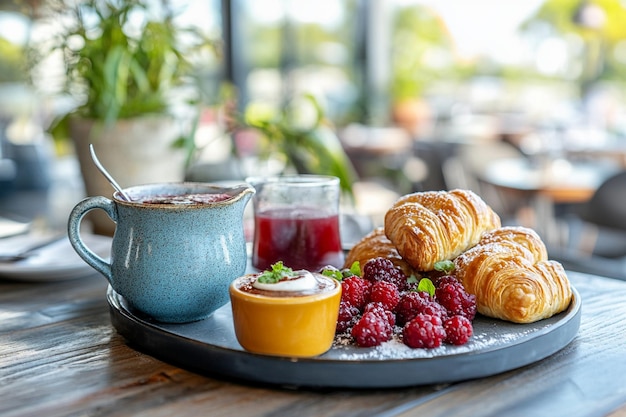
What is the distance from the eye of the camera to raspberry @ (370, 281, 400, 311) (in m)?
0.82

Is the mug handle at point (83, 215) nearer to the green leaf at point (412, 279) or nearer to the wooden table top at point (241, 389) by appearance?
the wooden table top at point (241, 389)

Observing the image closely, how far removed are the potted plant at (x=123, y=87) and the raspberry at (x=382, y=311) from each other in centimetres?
100

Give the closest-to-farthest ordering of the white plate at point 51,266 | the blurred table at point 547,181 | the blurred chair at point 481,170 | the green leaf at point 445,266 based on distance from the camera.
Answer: the green leaf at point 445,266
the white plate at point 51,266
the blurred table at point 547,181
the blurred chair at point 481,170

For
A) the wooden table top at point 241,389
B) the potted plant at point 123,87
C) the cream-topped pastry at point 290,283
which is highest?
the potted plant at point 123,87

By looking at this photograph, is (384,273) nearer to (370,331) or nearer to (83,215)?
(370,331)

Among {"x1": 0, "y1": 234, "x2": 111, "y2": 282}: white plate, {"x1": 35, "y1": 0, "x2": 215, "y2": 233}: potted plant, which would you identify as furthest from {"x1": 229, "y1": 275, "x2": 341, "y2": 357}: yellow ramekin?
{"x1": 35, "y1": 0, "x2": 215, "y2": 233}: potted plant

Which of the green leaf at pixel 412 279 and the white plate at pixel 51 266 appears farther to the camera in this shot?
the white plate at pixel 51 266

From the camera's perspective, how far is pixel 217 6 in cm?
682

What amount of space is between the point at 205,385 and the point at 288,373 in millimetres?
95

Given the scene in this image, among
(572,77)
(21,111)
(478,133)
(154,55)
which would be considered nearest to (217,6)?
(21,111)

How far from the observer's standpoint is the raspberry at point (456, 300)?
813 mm

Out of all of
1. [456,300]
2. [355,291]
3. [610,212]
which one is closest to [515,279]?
[456,300]

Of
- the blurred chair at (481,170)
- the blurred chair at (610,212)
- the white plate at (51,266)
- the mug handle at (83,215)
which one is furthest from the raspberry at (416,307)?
the blurred chair at (481,170)

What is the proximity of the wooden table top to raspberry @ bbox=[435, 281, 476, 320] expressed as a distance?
0.32ft
